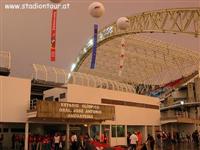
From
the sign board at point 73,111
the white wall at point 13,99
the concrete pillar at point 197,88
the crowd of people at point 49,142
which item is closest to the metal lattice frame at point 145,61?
the concrete pillar at point 197,88

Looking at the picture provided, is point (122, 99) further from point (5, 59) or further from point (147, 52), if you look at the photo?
point (147, 52)

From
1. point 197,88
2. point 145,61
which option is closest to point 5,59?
point 145,61

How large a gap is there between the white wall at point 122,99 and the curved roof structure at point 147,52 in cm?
706

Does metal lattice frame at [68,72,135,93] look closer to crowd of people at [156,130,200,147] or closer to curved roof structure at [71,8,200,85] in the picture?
curved roof structure at [71,8,200,85]

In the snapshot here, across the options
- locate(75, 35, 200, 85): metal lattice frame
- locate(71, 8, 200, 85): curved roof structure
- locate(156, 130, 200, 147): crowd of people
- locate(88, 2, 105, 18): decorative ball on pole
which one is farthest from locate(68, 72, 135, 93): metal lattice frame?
locate(88, 2, 105, 18): decorative ball on pole

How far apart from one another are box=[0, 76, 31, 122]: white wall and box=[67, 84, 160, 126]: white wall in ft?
13.8

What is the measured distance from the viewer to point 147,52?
44.7m

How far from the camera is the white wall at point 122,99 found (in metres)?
28.3

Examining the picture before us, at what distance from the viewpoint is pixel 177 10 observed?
936 inches

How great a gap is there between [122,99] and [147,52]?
13.8 meters

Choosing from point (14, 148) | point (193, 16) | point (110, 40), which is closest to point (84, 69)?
point (110, 40)

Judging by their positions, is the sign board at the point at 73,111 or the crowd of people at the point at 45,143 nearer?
the sign board at the point at 73,111

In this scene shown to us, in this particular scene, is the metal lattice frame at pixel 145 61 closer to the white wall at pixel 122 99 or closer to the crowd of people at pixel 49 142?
the white wall at pixel 122 99

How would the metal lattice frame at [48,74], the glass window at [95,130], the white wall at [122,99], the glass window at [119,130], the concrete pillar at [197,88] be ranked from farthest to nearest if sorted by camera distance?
the concrete pillar at [197,88]
the glass window at [119,130]
the glass window at [95,130]
the white wall at [122,99]
the metal lattice frame at [48,74]
